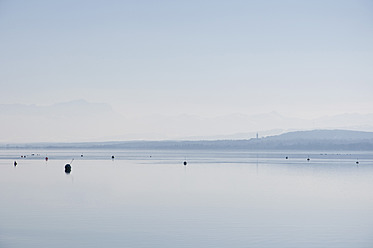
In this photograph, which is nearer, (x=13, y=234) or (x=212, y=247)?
(x=212, y=247)

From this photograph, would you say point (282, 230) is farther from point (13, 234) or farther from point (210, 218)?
point (13, 234)

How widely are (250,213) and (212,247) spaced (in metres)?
9.83

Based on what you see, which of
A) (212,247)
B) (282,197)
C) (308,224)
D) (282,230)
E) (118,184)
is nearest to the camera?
(212,247)

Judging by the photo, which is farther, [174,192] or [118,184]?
[118,184]

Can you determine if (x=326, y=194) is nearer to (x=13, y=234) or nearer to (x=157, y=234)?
(x=157, y=234)

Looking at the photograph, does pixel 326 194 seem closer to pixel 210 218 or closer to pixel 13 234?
pixel 210 218

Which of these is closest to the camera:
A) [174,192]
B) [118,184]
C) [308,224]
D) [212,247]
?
[212,247]

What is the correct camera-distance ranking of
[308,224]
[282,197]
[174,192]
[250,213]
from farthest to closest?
[174,192] → [282,197] → [250,213] → [308,224]

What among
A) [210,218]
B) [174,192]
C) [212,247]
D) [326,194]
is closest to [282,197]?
[326,194]

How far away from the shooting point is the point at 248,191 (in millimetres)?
45000

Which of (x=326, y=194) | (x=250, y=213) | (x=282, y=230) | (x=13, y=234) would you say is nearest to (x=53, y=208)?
(x=13, y=234)

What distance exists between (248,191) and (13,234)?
2366 cm

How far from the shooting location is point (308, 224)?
92.6ft

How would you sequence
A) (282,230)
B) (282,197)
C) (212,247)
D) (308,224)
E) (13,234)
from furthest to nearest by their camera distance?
(282,197) → (308,224) → (282,230) → (13,234) → (212,247)
